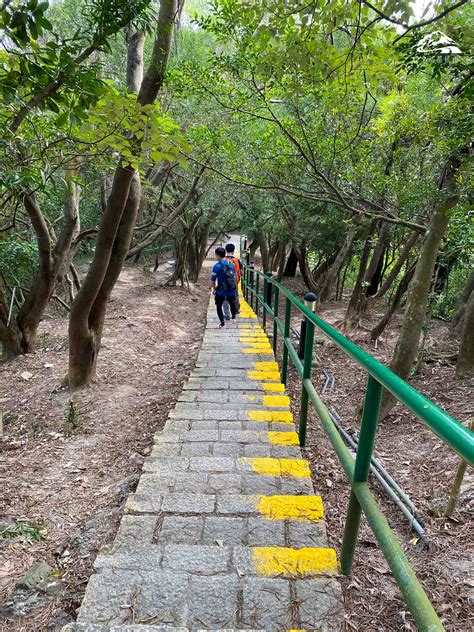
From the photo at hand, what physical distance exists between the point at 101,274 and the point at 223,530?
12.1ft

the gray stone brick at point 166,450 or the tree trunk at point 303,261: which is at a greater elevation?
the tree trunk at point 303,261

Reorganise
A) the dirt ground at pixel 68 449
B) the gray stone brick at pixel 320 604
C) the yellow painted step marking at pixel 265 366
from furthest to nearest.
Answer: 1. the yellow painted step marking at pixel 265 366
2. the dirt ground at pixel 68 449
3. the gray stone brick at pixel 320 604

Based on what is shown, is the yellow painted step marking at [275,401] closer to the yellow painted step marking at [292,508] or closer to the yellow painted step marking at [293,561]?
the yellow painted step marking at [292,508]

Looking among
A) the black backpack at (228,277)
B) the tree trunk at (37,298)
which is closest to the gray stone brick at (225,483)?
the black backpack at (228,277)

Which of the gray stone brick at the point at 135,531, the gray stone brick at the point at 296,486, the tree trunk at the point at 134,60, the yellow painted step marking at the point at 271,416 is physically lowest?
the gray stone brick at the point at 135,531

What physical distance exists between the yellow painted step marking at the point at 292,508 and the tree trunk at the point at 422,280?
2.94 meters

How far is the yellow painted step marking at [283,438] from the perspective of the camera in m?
2.80

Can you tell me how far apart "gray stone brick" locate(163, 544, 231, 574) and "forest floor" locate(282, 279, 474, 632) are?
557mm

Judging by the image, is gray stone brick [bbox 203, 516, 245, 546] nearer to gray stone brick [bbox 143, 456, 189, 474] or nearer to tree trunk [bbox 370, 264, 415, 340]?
gray stone brick [bbox 143, 456, 189, 474]

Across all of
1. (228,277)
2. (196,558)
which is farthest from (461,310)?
(196,558)

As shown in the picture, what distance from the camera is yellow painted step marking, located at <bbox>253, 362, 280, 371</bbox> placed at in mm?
4852

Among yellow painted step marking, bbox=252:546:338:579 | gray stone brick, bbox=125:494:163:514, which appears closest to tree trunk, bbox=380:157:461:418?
yellow painted step marking, bbox=252:546:338:579

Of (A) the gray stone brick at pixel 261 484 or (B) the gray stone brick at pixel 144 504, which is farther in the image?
(A) the gray stone brick at pixel 261 484

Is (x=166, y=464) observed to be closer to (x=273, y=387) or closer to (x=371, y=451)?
(x=371, y=451)
